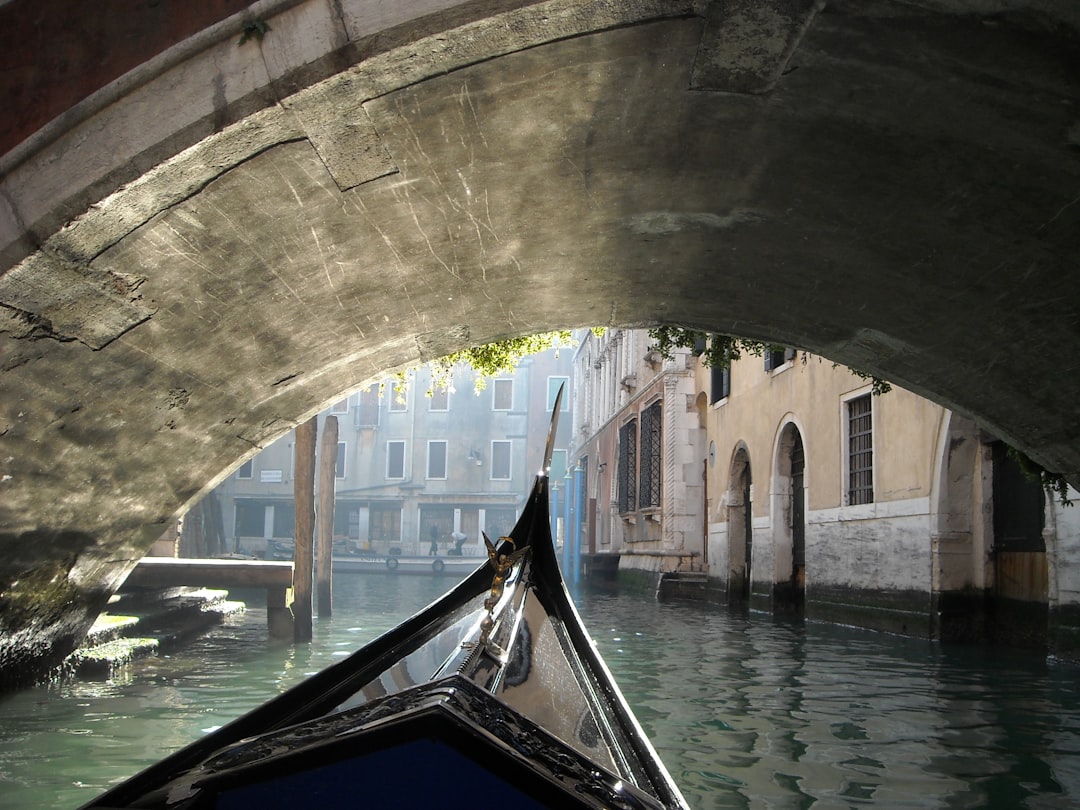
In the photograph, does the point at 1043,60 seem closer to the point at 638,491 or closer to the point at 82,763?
the point at 82,763

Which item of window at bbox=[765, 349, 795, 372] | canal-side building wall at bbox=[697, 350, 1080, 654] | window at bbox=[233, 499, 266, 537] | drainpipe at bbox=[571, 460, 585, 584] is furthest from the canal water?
window at bbox=[233, 499, 266, 537]

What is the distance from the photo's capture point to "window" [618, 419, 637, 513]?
17031 mm

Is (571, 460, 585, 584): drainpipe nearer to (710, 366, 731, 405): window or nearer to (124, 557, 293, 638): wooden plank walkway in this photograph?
(710, 366, 731, 405): window

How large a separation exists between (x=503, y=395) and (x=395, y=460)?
3.58 metres

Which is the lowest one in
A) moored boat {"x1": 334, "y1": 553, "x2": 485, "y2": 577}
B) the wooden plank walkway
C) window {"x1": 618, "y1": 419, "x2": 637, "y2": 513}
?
moored boat {"x1": 334, "y1": 553, "x2": 485, "y2": 577}

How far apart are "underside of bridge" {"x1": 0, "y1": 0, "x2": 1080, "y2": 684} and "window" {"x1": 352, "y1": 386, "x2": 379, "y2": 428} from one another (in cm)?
2374

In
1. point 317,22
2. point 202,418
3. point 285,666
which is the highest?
point 317,22

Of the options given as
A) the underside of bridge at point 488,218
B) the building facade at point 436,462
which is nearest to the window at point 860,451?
the underside of bridge at point 488,218

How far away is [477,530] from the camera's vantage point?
2811 cm

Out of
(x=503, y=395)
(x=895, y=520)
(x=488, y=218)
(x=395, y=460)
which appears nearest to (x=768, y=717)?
(x=488, y=218)

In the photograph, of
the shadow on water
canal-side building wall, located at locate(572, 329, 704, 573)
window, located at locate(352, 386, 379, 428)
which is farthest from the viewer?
window, located at locate(352, 386, 379, 428)

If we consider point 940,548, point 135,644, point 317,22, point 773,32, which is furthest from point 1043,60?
point 135,644

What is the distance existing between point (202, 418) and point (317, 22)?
229 centimetres

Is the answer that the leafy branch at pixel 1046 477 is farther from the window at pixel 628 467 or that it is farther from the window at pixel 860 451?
the window at pixel 628 467
